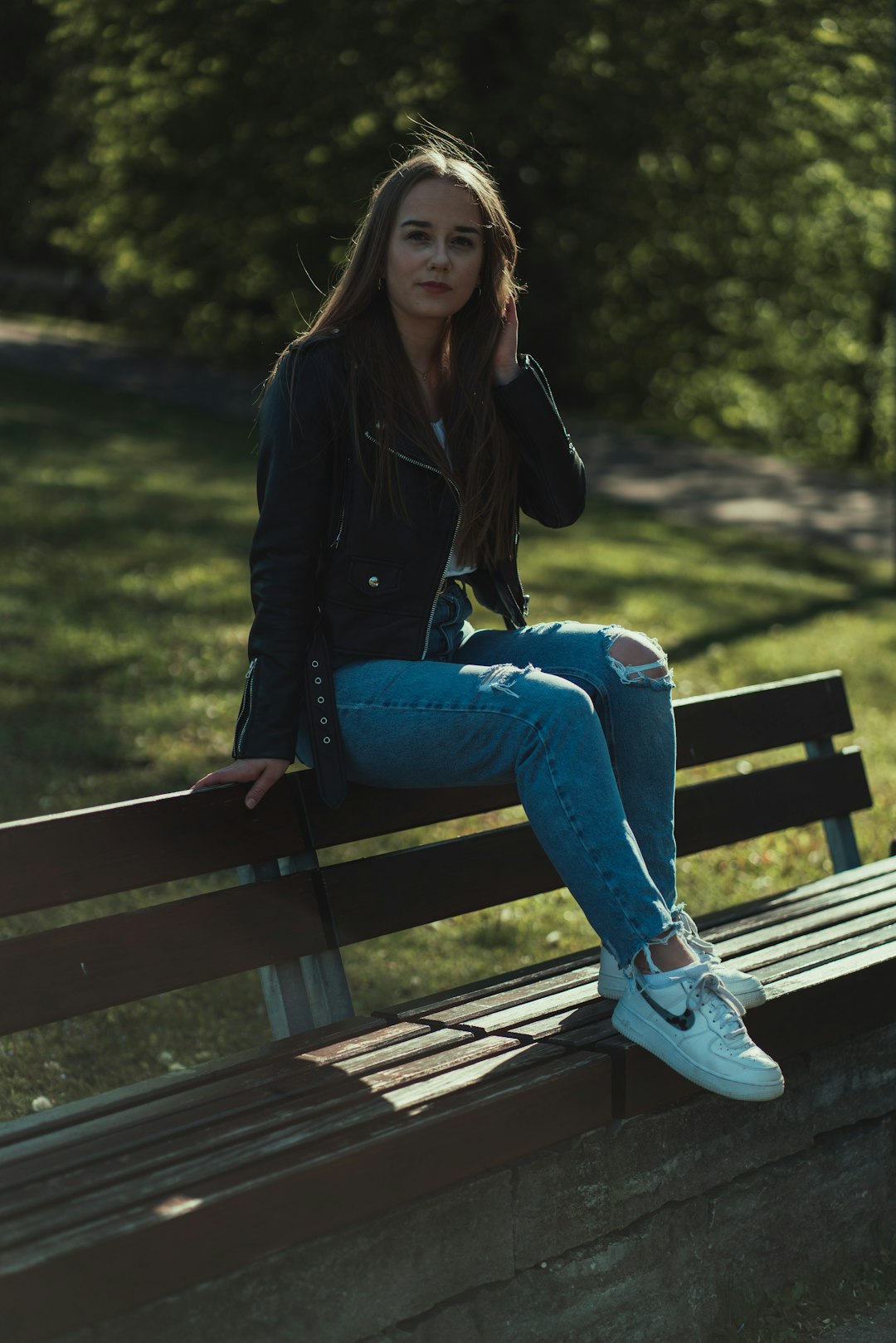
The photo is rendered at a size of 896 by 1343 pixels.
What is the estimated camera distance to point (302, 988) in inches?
124

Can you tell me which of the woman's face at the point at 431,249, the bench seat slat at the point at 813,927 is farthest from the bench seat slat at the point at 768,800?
the woman's face at the point at 431,249

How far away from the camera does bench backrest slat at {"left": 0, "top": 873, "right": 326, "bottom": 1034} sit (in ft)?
8.75

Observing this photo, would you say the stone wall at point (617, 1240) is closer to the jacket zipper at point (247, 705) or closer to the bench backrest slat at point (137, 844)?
the bench backrest slat at point (137, 844)

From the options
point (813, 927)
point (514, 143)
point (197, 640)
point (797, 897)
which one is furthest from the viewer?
point (514, 143)

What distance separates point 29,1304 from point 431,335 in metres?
2.09

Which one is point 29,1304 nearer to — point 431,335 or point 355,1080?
point 355,1080

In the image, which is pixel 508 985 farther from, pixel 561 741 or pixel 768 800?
pixel 768 800

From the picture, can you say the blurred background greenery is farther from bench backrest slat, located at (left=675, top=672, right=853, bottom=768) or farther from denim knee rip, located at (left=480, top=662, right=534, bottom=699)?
denim knee rip, located at (left=480, top=662, right=534, bottom=699)

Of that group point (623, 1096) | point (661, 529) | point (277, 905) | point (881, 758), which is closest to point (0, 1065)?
point (277, 905)

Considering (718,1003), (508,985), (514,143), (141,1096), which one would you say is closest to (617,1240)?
(718,1003)

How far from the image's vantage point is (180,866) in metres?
2.86

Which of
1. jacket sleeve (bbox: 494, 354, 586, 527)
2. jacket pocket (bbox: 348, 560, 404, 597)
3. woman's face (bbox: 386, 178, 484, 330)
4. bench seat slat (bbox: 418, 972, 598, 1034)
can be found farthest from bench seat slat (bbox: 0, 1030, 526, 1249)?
woman's face (bbox: 386, 178, 484, 330)

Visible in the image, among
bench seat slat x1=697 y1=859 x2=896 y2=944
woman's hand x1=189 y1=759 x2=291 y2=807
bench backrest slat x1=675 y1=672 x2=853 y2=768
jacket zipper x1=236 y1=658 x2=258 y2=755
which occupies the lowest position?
bench seat slat x1=697 y1=859 x2=896 y2=944

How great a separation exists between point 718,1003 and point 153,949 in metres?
0.98
